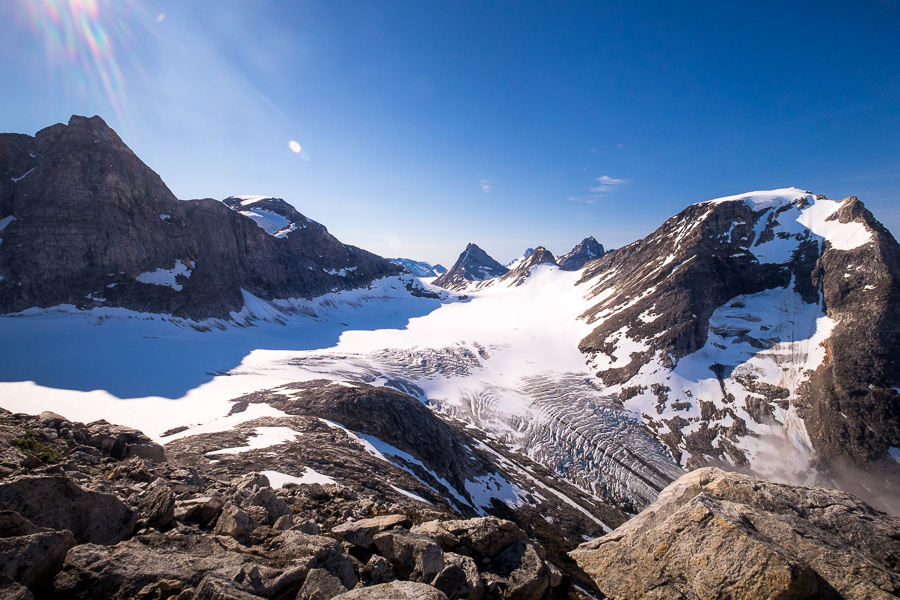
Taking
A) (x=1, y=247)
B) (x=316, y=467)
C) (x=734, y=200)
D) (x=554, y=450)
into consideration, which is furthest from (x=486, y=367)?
(x=1, y=247)

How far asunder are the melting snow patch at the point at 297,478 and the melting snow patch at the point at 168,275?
96.8 m

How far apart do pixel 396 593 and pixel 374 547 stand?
253 centimetres

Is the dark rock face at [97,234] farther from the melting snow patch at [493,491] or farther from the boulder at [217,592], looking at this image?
the boulder at [217,592]

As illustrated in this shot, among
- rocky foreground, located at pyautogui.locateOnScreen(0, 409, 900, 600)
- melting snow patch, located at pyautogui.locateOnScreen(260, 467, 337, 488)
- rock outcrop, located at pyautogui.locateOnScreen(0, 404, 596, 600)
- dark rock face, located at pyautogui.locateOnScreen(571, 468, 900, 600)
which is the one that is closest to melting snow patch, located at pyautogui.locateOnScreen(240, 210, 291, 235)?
melting snow patch, located at pyautogui.locateOnScreen(260, 467, 337, 488)

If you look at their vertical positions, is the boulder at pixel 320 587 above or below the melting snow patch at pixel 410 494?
above

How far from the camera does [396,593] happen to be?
19.2 ft

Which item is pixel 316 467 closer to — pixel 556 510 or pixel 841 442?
pixel 556 510

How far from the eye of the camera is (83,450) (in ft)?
35.9

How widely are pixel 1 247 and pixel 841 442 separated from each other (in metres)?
156

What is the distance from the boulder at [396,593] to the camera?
5.62m

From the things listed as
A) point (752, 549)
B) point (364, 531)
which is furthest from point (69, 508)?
point (752, 549)

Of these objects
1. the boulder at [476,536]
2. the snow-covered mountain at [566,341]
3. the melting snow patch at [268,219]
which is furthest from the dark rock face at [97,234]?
the boulder at [476,536]

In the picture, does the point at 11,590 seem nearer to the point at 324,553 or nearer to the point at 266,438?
the point at 324,553

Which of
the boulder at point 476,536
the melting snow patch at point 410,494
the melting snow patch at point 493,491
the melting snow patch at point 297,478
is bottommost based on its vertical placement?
the melting snow patch at point 493,491
